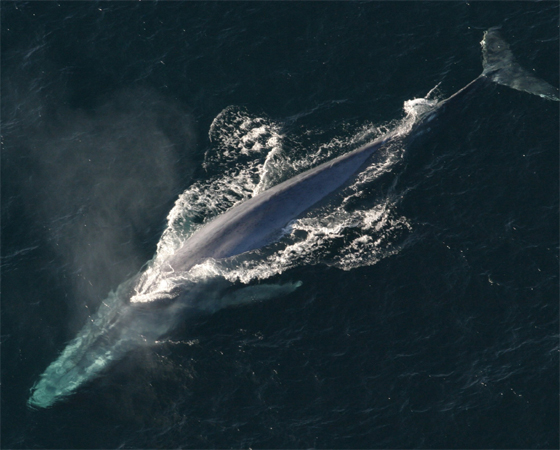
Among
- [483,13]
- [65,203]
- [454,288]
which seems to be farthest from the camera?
[483,13]

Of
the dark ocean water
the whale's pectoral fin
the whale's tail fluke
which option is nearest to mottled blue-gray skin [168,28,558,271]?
the whale's tail fluke

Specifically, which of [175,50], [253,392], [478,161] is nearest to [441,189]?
[478,161]

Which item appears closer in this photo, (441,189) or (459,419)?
(459,419)

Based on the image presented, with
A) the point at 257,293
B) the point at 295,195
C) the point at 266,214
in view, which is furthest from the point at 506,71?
the point at 257,293

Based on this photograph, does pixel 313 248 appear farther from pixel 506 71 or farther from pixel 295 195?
pixel 506 71

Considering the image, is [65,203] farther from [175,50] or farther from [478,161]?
[478,161]

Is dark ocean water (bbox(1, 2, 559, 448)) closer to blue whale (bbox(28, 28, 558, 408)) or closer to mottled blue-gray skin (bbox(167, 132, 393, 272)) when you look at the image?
blue whale (bbox(28, 28, 558, 408))
